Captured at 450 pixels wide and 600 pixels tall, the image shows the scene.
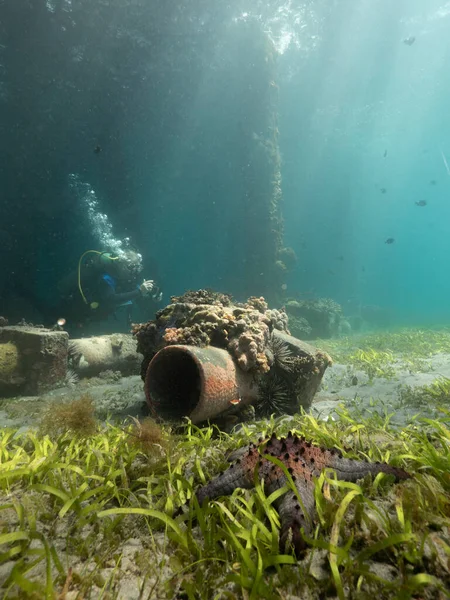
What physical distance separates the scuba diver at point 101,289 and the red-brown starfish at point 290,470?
1374 centimetres

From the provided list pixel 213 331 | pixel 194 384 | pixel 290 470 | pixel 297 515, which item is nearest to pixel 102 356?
pixel 213 331

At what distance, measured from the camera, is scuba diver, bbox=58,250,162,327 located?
15.3 metres

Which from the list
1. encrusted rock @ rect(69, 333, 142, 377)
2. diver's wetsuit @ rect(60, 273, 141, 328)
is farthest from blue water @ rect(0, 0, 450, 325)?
encrusted rock @ rect(69, 333, 142, 377)

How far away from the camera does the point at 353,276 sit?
80.9 m

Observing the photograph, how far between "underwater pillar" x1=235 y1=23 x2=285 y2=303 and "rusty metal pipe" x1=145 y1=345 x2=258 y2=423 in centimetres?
2012

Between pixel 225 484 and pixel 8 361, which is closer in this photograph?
pixel 225 484

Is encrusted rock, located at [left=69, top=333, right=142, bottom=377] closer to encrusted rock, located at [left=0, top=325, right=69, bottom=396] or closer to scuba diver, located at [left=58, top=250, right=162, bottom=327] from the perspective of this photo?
encrusted rock, located at [left=0, top=325, right=69, bottom=396]

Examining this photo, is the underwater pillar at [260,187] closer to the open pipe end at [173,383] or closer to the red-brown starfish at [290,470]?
the open pipe end at [173,383]

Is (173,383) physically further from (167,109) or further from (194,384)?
(167,109)

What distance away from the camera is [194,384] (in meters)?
4.36

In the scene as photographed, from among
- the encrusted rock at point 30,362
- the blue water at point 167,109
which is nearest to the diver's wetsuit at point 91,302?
the blue water at point 167,109

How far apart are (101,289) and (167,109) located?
1565cm

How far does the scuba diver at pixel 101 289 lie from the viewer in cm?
1530

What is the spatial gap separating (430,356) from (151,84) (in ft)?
77.0
